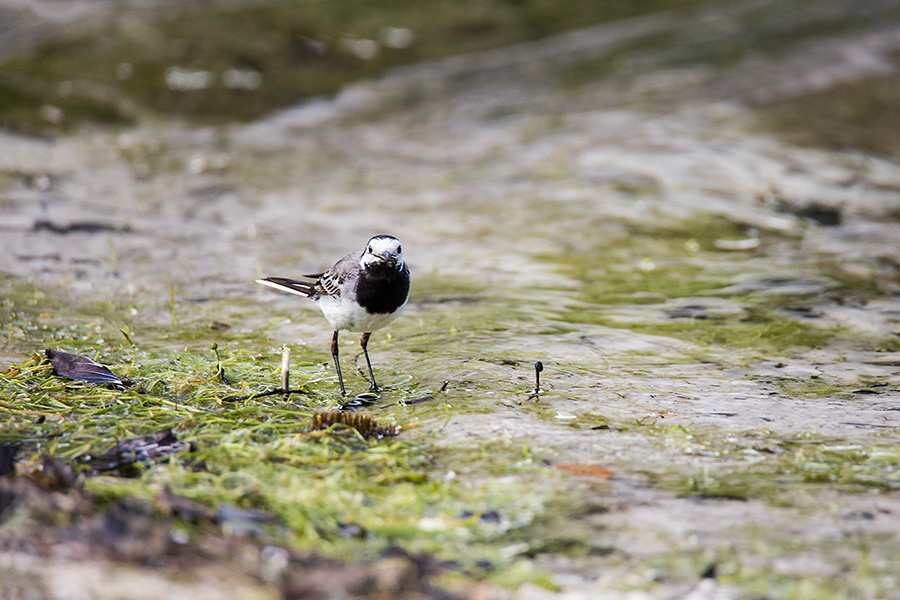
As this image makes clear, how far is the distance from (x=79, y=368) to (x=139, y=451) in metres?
1.03

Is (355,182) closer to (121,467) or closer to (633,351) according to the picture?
(633,351)

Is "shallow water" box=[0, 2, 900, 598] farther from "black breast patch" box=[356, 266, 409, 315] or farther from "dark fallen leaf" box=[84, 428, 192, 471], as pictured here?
"dark fallen leaf" box=[84, 428, 192, 471]

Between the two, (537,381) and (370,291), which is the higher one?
(370,291)

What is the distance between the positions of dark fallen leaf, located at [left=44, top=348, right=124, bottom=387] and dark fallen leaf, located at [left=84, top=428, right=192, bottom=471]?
75cm

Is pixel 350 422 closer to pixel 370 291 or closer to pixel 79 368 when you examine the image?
pixel 370 291

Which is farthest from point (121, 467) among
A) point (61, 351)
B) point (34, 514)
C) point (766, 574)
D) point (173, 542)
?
point (766, 574)

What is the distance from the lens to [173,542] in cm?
288

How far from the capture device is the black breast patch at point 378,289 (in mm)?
4617

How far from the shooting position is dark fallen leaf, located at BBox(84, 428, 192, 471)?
11.8 feet

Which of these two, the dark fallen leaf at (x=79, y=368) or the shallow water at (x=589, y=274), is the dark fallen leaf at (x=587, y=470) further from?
the dark fallen leaf at (x=79, y=368)

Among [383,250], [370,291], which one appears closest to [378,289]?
[370,291]

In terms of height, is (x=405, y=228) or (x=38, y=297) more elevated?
(x=405, y=228)

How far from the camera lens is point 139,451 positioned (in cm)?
369

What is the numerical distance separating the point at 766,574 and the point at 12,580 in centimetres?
250
